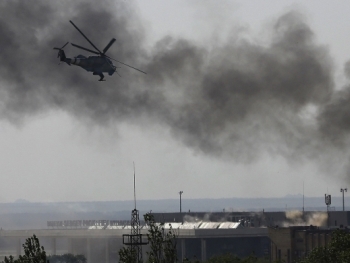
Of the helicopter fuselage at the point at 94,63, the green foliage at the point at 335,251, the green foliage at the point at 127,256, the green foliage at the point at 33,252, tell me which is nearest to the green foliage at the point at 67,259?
the helicopter fuselage at the point at 94,63

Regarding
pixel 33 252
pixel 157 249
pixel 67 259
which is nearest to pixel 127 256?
pixel 157 249

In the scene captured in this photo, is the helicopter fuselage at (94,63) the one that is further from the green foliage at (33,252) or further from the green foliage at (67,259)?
the green foliage at (67,259)

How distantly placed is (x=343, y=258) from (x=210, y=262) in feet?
137

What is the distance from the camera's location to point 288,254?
15125 centimetres

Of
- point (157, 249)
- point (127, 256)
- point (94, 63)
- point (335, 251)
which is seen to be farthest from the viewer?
point (94, 63)

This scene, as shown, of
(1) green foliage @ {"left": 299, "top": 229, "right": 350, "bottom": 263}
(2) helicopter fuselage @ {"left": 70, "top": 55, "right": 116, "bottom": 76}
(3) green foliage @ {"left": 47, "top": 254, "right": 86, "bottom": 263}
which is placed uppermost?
(2) helicopter fuselage @ {"left": 70, "top": 55, "right": 116, "bottom": 76}

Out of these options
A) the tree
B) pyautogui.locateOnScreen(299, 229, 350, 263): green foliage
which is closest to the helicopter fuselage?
pyautogui.locateOnScreen(299, 229, 350, 263): green foliage

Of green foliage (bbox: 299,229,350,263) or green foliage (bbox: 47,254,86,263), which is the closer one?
green foliage (bbox: 299,229,350,263)

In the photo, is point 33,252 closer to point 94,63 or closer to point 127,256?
point 127,256

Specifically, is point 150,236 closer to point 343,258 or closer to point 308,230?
point 343,258

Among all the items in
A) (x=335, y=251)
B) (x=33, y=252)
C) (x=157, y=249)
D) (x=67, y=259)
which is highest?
(x=157, y=249)

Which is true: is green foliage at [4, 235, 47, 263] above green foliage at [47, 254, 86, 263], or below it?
above

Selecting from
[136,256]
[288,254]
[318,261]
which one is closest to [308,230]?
[288,254]

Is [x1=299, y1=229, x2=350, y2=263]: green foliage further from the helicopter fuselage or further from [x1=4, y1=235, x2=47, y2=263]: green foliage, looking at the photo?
[x1=4, y1=235, x2=47, y2=263]: green foliage
